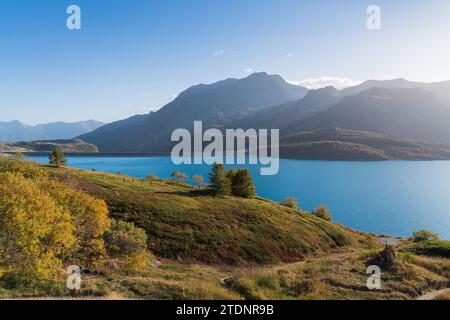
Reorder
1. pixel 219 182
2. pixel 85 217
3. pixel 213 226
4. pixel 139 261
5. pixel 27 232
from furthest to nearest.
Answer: pixel 219 182 < pixel 213 226 < pixel 139 261 < pixel 85 217 < pixel 27 232

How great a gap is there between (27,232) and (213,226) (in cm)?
4281

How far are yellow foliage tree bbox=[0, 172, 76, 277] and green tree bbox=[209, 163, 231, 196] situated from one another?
5988cm

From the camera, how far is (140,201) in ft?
218

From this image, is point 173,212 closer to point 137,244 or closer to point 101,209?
point 137,244

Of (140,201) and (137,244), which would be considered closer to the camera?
(137,244)

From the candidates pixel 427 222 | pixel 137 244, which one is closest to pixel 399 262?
pixel 137 244

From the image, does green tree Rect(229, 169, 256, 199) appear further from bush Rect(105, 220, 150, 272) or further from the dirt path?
the dirt path

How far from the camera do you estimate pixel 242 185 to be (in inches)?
3499

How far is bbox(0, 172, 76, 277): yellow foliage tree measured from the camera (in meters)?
22.5

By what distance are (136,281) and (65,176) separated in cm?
6140

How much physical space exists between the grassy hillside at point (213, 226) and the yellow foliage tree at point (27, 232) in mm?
27930

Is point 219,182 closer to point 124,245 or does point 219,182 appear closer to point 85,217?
point 124,245

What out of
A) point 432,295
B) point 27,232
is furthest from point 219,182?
point 432,295

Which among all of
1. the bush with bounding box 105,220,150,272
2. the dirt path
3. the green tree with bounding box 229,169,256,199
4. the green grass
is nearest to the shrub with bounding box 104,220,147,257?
the bush with bounding box 105,220,150,272
